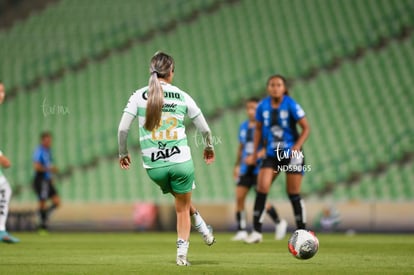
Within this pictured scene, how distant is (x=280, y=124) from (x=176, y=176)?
3704 millimetres

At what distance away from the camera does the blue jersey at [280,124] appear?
11336mm

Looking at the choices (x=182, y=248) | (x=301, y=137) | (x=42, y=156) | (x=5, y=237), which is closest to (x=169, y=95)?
(x=182, y=248)

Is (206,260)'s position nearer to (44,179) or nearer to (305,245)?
(305,245)

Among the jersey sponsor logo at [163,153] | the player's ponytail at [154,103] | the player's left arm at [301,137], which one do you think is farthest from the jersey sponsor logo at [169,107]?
the player's left arm at [301,137]

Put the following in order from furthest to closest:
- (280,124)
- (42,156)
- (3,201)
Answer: (42,156), (3,201), (280,124)

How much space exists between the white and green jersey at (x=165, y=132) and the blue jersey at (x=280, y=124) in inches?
141

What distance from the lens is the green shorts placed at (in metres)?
7.94

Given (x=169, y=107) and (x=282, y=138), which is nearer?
(x=169, y=107)

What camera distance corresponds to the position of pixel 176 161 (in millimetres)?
7938

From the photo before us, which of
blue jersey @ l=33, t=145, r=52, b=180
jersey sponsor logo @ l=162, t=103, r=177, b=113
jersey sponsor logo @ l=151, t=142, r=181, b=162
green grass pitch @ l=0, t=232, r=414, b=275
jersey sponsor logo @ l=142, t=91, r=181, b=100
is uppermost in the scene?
blue jersey @ l=33, t=145, r=52, b=180

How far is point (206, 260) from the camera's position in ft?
28.6

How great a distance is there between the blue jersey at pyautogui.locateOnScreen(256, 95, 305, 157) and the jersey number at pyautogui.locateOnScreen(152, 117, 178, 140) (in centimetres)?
363

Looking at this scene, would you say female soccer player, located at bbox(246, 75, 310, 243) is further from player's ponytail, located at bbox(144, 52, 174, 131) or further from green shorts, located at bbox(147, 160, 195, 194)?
player's ponytail, located at bbox(144, 52, 174, 131)

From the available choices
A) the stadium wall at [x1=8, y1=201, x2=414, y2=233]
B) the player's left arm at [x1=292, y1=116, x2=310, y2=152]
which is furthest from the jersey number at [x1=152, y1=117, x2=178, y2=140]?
the stadium wall at [x1=8, y1=201, x2=414, y2=233]
